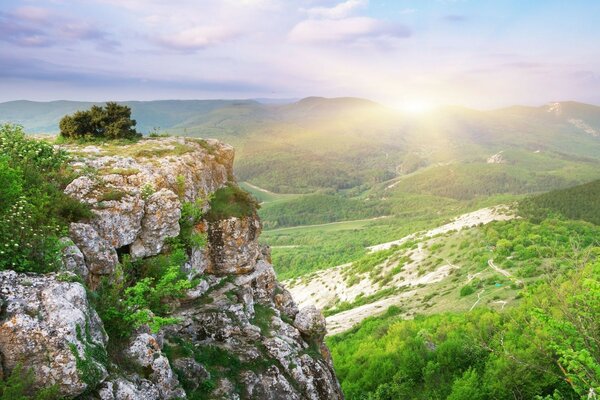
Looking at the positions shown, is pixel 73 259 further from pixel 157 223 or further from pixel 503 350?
pixel 503 350

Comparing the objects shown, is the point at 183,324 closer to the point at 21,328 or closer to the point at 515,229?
the point at 21,328

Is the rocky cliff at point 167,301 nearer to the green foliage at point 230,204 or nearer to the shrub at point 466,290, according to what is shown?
the green foliage at point 230,204

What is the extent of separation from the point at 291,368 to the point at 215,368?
4788 mm

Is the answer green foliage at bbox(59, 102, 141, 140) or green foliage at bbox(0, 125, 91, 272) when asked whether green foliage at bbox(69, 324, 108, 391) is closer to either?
green foliage at bbox(0, 125, 91, 272)

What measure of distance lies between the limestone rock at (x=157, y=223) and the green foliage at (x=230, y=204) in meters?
5.93

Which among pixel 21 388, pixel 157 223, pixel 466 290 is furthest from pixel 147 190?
pixel 466 290

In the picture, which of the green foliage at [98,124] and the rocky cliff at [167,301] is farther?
Result: the green foliage at [98,124]

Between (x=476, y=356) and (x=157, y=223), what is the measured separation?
1363 inches

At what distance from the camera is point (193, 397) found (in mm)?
17266

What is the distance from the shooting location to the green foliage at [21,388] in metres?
9.26

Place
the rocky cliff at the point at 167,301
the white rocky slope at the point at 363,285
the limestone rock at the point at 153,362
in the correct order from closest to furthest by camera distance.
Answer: the rocky cliff at the point at 167,301 → the limestone rock at the point at 153,362 → the white rocky slope at the point at 363,285

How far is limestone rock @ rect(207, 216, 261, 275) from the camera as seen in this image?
2719 cm

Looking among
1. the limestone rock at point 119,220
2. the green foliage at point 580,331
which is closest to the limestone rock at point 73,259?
the limestone rock at point 119,220

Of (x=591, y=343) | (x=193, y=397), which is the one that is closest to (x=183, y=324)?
(x=193, y=397)
